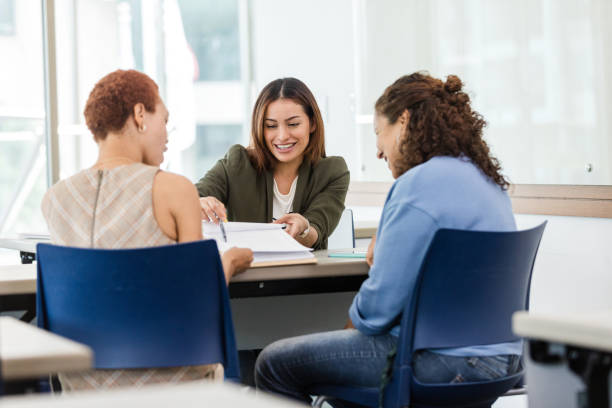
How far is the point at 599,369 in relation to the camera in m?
1.00

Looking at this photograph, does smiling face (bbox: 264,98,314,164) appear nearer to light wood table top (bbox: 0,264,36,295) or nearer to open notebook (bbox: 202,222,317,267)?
open notebook (bbox: 202,222,317,267)

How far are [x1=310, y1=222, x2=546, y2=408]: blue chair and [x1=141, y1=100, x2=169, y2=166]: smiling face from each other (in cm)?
71

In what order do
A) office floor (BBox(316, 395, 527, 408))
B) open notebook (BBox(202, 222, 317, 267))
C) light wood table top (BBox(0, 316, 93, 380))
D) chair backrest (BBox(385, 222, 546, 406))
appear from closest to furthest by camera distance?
light wood table top (BBox(0, 316, 93, 380)) → chair backrest (BBox(385, 222, 546, 406)) → open notebook (BBox(202, 222, 317, 267)) → office floor (BBox(316, 395, 527, 408))

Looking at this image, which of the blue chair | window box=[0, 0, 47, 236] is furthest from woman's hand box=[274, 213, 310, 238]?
window box=[0, 0, 47, 236]

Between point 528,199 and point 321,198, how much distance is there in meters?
1.52

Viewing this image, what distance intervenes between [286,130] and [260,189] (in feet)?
0.76

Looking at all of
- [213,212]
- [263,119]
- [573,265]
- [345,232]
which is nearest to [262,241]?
[213,212]

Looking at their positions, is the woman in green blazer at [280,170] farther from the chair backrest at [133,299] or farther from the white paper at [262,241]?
the chair backrest at [133,299]

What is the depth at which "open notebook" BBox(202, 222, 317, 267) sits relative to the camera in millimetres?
1987

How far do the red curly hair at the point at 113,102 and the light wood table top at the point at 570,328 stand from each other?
3.69 feet

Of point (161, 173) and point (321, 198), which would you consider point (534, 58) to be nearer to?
point (321, 198)

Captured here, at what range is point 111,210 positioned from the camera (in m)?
1.69

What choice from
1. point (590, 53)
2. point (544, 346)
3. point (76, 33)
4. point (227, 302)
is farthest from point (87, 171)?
point (76, 33)

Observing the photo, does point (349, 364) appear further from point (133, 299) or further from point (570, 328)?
point (570, 328)
